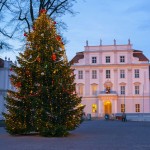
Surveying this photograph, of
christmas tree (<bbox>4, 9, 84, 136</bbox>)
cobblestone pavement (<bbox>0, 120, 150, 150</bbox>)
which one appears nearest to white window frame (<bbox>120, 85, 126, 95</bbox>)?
cobblestone pavement (<bbox>0, 120, 150, 150</bbox>)

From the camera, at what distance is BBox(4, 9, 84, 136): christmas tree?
50.1 feet

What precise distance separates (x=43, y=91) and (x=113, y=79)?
51.8 meters

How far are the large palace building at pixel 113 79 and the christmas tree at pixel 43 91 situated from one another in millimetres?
48945

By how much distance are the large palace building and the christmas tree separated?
161 feet

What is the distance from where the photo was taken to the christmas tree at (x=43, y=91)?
50.1 ft

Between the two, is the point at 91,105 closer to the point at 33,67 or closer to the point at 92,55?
the point at 92,55

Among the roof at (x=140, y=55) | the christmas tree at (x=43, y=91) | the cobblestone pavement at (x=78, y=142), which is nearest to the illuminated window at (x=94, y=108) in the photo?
the roof at (x=140, y=55)

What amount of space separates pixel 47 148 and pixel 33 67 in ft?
19.3

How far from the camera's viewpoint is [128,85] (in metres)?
65.7

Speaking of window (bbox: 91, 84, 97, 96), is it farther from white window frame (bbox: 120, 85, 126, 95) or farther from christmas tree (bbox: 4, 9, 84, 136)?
christmas tree (bbox: 4, 9, 84, 136)

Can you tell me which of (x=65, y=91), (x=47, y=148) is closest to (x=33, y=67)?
(x=65, y=91)

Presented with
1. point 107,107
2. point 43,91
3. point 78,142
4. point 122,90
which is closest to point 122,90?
point 122,90

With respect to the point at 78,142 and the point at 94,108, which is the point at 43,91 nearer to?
the point at 78,142

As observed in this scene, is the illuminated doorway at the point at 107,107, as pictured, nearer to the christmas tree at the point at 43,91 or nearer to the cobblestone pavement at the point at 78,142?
the cobblestone pavement at the point at 78,142
